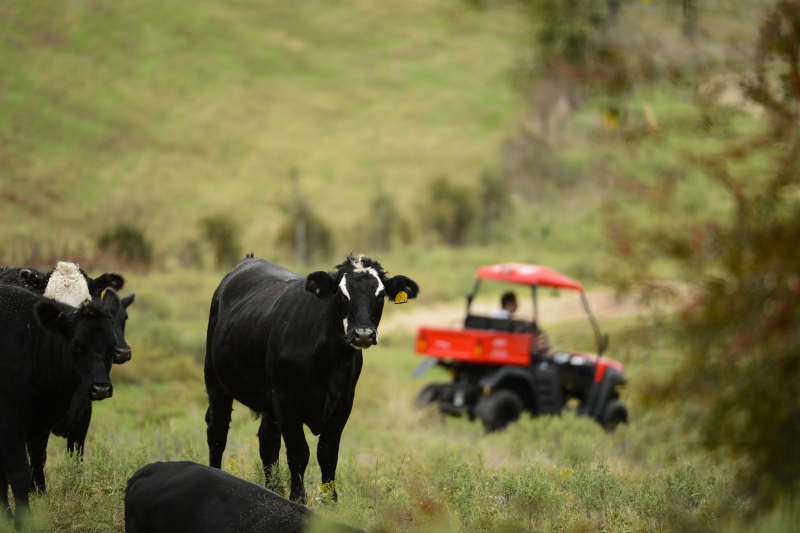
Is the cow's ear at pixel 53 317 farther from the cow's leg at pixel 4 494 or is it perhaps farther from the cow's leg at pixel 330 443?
the cow's leg at pixel 330 443

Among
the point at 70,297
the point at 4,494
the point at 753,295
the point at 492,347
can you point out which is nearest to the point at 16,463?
the point at 4,494

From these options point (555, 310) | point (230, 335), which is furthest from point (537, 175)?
point (230, 335)

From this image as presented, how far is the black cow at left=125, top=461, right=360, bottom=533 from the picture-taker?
204 inches

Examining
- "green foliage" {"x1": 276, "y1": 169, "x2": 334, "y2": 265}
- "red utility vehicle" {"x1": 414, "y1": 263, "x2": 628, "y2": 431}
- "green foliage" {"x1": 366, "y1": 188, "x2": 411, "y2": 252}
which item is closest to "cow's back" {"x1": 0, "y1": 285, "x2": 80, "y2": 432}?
"red utility vehicle" {"x1": 414, "y1": 263, "x2": 628, "y2": 431}

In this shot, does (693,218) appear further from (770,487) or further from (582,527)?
(582,527)

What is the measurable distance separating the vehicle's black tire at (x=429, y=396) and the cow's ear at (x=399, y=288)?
768 centimetres

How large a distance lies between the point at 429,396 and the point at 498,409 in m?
1.45

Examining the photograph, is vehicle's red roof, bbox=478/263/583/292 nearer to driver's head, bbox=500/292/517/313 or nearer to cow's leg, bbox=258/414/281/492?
driver's head, bbox=500/292/517/313

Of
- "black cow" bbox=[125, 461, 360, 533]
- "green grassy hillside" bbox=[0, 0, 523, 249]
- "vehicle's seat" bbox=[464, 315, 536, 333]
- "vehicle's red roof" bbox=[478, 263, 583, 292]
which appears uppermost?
"green grassy hillside" bbox=[0, 0, 523, 249]

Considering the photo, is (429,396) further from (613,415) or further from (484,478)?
(484,478)

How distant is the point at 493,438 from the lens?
12820 millimetres

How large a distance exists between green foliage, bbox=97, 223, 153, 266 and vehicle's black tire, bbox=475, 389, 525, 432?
2041cm

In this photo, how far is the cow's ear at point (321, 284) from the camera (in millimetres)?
7445

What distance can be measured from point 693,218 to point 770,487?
1190 millimetres
